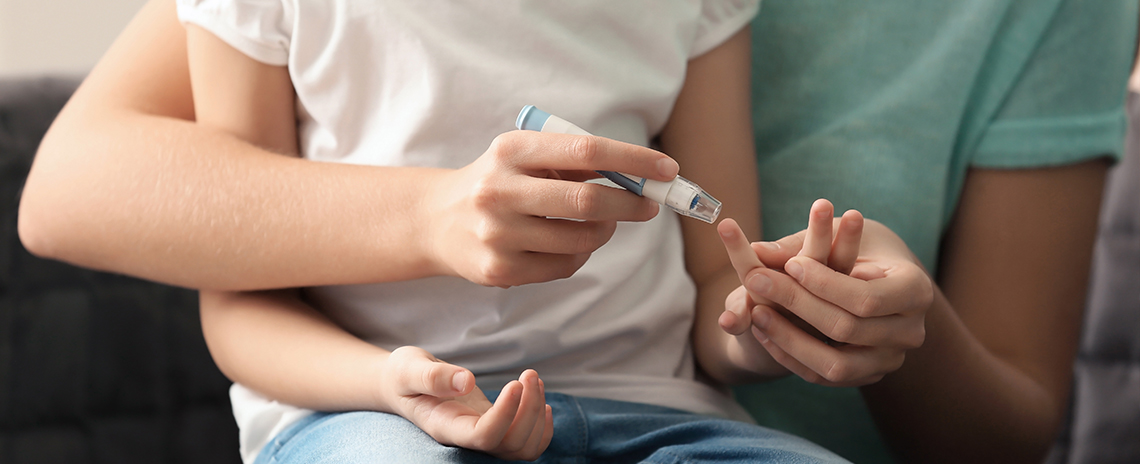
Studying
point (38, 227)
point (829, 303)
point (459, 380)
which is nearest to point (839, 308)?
point (829, 303)

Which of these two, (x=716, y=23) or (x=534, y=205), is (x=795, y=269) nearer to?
(x=534, y=205)

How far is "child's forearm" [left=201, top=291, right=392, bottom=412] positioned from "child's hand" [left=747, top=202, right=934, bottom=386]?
313 mm

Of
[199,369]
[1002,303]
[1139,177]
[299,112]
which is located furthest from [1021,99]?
[199,369]

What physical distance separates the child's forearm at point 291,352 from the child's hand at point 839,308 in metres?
0.31

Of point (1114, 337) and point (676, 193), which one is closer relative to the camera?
point (676, 193)

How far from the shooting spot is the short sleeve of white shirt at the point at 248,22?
0.66m

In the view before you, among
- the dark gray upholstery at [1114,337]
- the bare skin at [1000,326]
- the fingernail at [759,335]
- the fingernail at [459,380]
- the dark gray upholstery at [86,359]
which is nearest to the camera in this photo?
the fingernail at [459,380]

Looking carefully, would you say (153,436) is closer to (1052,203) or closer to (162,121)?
(162,121)

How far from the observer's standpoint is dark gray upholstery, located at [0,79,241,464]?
2.87 feet

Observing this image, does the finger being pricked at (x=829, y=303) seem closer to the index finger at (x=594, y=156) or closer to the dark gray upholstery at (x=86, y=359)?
the index finger at (x=594, y=156)

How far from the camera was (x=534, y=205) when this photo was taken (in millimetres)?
518

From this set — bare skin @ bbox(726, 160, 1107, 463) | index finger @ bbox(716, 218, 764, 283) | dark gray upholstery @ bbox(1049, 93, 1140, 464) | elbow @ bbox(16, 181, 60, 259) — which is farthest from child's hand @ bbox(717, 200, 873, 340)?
dark gray upholstery @ bbox(1049, 93, 1140, 464)

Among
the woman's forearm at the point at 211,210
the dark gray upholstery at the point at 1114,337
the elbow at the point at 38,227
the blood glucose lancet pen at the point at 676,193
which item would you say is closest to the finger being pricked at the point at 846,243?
the blood glucose lancet pen at the point at 676,193

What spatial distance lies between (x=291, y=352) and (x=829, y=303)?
454 mm
